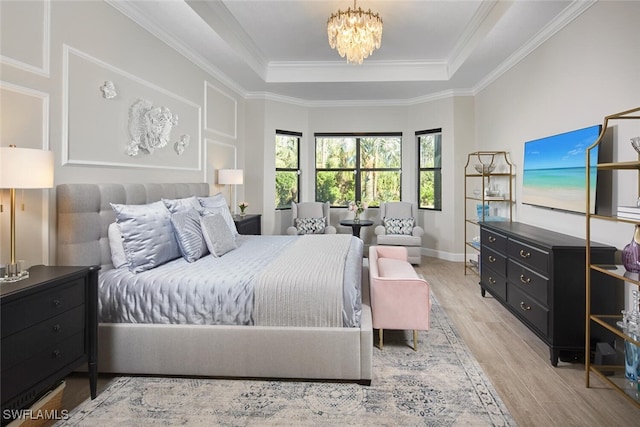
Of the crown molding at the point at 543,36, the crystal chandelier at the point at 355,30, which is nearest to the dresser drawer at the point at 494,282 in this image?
the crown molding at the point at 543,36

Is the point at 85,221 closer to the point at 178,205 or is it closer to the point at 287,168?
the point at 178,205

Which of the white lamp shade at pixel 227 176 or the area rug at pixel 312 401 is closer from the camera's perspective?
the area rug at pixel 312 401

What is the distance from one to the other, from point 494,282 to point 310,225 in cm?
317

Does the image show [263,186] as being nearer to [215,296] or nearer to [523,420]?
[215,296]

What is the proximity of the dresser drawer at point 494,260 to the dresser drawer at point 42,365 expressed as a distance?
3419 millimetres

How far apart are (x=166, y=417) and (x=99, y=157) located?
1.97 metres

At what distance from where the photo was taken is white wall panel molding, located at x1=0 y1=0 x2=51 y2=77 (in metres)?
2.20

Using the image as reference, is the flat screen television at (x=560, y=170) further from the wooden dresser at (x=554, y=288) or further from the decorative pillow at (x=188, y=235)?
the decorative pillow at (x=188, y=235)

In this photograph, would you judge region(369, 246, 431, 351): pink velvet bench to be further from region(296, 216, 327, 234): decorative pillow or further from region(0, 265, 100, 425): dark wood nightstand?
region(296, 216, 327, 234): decorative pillow

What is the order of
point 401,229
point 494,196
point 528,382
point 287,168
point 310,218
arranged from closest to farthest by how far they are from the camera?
point 528,382 → point 494,196 → point 401,229 → point 310,218 → point 287,168

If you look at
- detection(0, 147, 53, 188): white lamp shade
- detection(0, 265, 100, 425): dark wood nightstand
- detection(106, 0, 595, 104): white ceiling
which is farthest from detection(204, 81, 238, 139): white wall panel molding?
detection(0, 265, 100, 425): dark wood nightstand

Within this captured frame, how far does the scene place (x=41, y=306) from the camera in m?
1.86

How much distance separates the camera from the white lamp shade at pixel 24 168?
1861 millimetres

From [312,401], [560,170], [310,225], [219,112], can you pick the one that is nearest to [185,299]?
[312,401]
